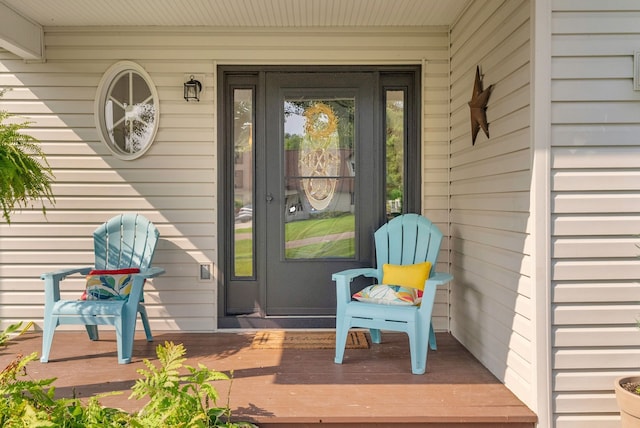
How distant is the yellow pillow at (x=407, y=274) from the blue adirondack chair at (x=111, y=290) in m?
1.57

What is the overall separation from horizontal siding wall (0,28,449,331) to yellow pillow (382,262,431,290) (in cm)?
67

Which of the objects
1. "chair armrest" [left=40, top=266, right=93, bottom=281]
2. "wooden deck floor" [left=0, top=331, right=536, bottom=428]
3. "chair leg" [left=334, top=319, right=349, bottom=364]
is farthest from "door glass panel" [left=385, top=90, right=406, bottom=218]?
"chair armrest" [left=40, top=266, right=93, bottom=281]

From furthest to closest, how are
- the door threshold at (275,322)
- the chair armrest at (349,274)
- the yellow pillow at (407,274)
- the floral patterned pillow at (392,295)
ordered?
the door threshold at (275,322), the yellow pillow at (407,274), the chair armrest at (349,274), the floral patterned pillow at (392,295)

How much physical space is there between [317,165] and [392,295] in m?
1.36

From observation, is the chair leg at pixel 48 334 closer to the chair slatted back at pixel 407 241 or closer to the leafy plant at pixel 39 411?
the leafy plant at pixel 39 411

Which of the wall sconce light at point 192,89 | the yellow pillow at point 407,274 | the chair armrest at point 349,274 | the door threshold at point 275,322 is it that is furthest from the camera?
the door threshold at point 275,322

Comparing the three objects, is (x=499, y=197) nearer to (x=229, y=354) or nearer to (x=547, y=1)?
(x=547, y=1)

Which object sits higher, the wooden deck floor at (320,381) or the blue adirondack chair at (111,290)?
the blue adirondack chair at (111,290)

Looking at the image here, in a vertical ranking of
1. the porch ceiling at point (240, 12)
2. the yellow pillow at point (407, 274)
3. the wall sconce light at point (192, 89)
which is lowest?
the yellow pillow at point (407, 274)

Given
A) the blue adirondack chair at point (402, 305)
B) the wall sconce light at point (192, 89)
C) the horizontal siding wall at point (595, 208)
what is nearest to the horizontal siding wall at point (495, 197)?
the horizontal siding wall at point (595, 208)

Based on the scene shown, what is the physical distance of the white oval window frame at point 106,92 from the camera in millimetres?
4148

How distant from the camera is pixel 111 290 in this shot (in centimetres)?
361

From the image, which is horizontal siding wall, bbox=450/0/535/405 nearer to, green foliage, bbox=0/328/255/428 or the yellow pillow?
the yellow pillow

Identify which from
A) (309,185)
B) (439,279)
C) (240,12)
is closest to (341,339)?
(439,279)
